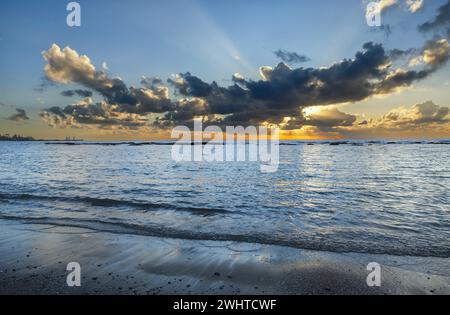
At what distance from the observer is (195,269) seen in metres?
6.96

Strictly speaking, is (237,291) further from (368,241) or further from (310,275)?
(368,241)

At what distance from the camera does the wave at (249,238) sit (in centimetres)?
842

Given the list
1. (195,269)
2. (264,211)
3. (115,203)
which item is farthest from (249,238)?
(115,203)

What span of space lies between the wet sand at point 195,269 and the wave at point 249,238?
455mm

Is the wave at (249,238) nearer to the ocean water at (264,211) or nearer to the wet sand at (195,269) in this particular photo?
the ocean water at (264,211)

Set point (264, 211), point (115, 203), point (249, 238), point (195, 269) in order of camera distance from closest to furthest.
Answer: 1. point (195, 269)
2. point (249, 238)
3. point (264, 211)
4. point (115, 203)

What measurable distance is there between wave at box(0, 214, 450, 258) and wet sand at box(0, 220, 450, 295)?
0.45 meters

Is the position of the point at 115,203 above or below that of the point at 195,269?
above

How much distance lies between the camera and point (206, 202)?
16156mm

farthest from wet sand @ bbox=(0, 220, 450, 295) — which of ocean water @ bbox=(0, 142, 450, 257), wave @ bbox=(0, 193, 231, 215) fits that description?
wave @ bbox=(0, 193, 231, 215)

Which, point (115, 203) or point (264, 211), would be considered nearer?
point (264, 211)

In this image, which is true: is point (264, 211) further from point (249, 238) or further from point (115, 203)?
point (115, 203)

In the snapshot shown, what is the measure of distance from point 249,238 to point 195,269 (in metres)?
3.17
